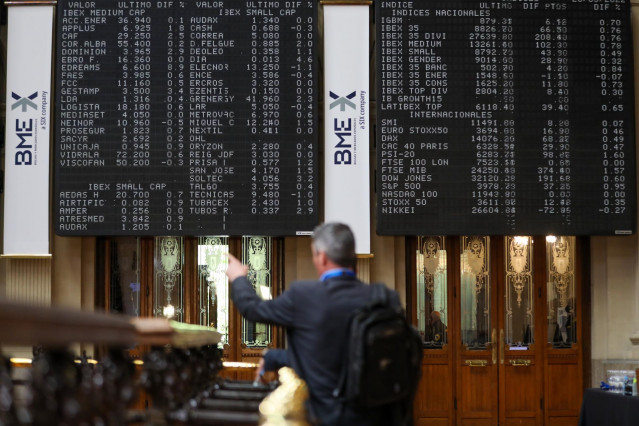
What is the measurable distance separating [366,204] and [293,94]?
131cm

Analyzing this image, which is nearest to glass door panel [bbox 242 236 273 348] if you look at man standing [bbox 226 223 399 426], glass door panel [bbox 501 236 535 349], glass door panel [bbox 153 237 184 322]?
glass door panel [bbox 153 237 184 322]

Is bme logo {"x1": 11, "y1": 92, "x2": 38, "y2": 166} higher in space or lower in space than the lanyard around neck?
higher

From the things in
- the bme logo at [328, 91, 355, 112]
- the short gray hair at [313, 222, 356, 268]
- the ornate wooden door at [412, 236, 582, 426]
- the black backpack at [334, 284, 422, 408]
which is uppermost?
the bme logo at [328, 91, 355, 112]

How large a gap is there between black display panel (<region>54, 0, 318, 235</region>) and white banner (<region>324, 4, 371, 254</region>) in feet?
0.87

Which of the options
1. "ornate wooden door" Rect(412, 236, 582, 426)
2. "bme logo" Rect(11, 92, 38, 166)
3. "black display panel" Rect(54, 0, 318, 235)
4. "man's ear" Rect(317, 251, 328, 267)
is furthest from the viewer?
"ornate wooden door" Rect(412, 236, 582, 426)

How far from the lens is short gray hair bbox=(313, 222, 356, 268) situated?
3326 millimetres

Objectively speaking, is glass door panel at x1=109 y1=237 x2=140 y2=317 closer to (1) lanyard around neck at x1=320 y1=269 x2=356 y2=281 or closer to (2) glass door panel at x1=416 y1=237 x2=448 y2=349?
(2) glass door panel at x1=416 y1=237 x2=448 y2=349

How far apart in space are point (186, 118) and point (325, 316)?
5434mm

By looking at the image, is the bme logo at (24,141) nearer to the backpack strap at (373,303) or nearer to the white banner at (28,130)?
the white banner at (28,130)

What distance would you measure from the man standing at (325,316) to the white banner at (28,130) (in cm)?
576

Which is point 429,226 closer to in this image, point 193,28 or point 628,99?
point 628,99

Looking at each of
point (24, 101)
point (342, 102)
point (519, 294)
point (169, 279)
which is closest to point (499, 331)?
point (519, 294)

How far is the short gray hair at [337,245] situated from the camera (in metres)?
3.33

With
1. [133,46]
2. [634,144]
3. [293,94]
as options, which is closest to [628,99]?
[634,144]
